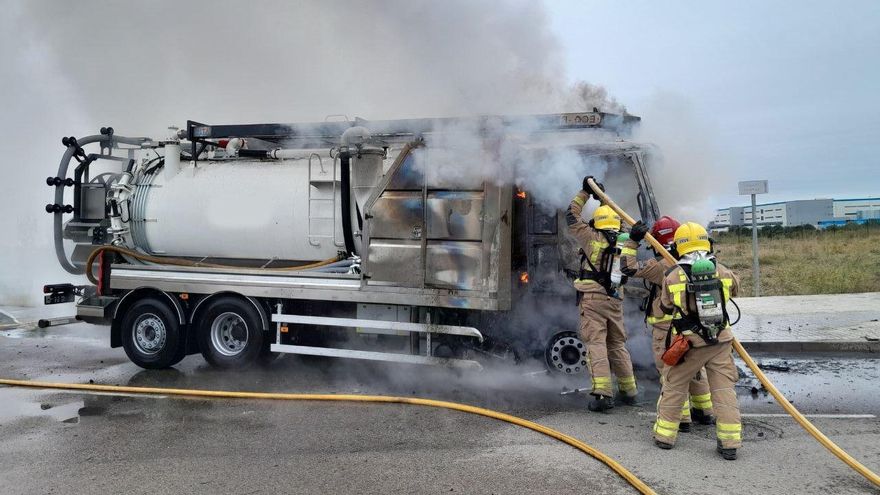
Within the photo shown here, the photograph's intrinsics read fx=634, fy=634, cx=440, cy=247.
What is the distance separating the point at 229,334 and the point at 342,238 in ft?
6.05

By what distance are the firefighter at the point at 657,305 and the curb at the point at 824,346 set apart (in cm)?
352

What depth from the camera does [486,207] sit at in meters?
6.13

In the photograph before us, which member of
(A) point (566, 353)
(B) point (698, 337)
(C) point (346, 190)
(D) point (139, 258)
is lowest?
(A) point (566, 353)

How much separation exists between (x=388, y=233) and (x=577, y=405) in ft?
8.18

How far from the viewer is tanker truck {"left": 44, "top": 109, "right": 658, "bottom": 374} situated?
6281 mm

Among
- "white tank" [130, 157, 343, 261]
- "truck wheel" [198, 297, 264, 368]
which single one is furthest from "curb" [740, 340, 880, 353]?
"truck wheel" [198, 297, 264, 368]

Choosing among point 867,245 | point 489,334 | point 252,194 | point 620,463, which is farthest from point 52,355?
point 867,245

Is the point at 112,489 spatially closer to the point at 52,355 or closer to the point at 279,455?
the point at 279,455

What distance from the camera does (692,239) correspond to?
15.1 feet

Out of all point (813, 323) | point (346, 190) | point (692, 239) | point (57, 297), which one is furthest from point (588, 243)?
point (57, 297)

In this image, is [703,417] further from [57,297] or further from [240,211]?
[57,297]

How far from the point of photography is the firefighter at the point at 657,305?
523 centimetres

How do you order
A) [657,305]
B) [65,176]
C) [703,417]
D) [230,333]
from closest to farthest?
[703,417]
[657,305]
[230,333]
[65,176]

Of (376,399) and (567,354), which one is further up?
(567,354)
